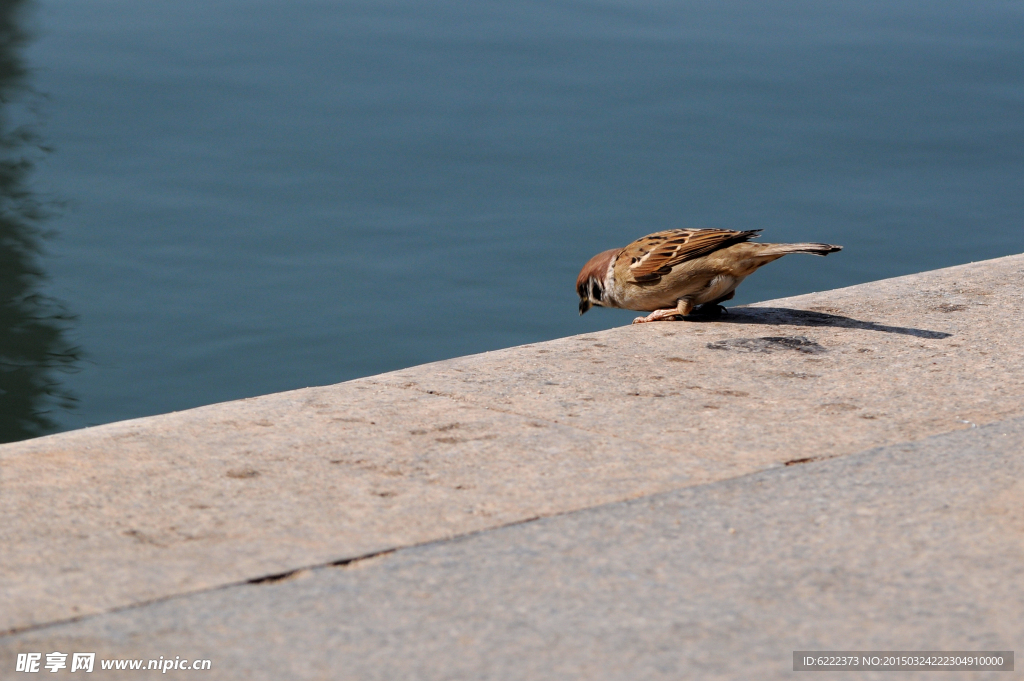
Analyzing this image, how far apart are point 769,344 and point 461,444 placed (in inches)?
62.3

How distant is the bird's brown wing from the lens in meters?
5.11

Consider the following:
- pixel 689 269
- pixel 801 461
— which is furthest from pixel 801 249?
pixel 801 461

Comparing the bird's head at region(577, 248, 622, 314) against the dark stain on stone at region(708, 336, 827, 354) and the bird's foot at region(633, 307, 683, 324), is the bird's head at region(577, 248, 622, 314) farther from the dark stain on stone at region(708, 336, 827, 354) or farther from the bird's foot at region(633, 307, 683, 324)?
the dark stain on stone at region(708, 336, 827, 354)

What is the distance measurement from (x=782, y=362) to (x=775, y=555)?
5.39 ft

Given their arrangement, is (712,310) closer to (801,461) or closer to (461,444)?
(801,461)

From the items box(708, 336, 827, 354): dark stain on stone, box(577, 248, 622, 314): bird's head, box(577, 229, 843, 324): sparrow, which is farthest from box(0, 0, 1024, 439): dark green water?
box(708, 336, 827, 354): dark stain on stone

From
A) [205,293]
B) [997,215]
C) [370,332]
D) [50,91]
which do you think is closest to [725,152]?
[997,215]

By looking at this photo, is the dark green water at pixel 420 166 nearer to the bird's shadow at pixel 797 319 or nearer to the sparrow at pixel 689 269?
the sparrow at pixel 689 269

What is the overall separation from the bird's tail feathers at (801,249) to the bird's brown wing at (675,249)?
4.0 inches

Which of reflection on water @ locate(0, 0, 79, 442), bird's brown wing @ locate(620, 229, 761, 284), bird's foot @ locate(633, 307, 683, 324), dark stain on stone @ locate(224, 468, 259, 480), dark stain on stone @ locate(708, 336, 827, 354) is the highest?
bird's brown wing @ locate(620, 229, 761, 284)

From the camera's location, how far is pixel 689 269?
5074 millimetres

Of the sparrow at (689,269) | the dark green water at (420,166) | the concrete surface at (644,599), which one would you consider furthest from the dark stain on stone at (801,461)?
the dark green water at (420,166)

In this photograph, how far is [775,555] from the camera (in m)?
2.66

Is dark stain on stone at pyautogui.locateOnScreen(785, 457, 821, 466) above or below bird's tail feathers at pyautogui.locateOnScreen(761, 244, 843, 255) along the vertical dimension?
below
